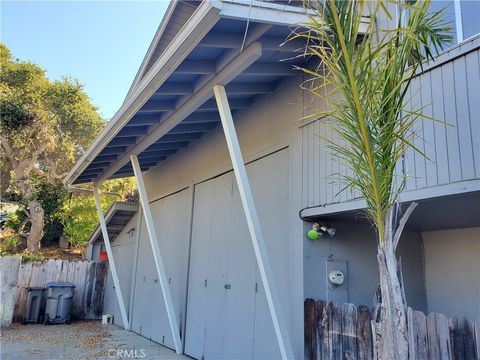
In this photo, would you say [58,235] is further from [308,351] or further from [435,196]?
[435,196]

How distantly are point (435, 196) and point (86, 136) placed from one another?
16.9 metres

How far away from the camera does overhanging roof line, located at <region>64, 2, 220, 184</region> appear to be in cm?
329

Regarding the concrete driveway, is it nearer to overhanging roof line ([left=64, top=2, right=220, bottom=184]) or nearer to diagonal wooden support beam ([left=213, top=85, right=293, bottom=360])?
diagonal wooden support beam ([left=213, top=85, right=293, bottom=360])

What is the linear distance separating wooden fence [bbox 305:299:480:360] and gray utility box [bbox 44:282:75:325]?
8.73 meters

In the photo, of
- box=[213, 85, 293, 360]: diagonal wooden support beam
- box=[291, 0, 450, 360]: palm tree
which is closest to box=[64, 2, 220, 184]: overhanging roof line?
box=[213, 85, 293, 360]: diagonal wooden support beam

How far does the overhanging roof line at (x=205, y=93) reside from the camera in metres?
3.90

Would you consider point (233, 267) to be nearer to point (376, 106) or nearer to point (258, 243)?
point (258, 243)

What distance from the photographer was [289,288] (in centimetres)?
447

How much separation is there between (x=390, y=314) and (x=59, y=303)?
10.5 m

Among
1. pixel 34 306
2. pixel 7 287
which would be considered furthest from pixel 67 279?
pixel 7 287

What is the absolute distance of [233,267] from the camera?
592 centimetres

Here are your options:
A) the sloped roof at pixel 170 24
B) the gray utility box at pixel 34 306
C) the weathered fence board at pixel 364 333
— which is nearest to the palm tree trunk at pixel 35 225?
the gray utility box at pixel 34 306

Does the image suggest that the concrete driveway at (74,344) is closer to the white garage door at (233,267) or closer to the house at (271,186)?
the house at (271,186)

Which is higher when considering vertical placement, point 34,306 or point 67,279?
point 67,279
